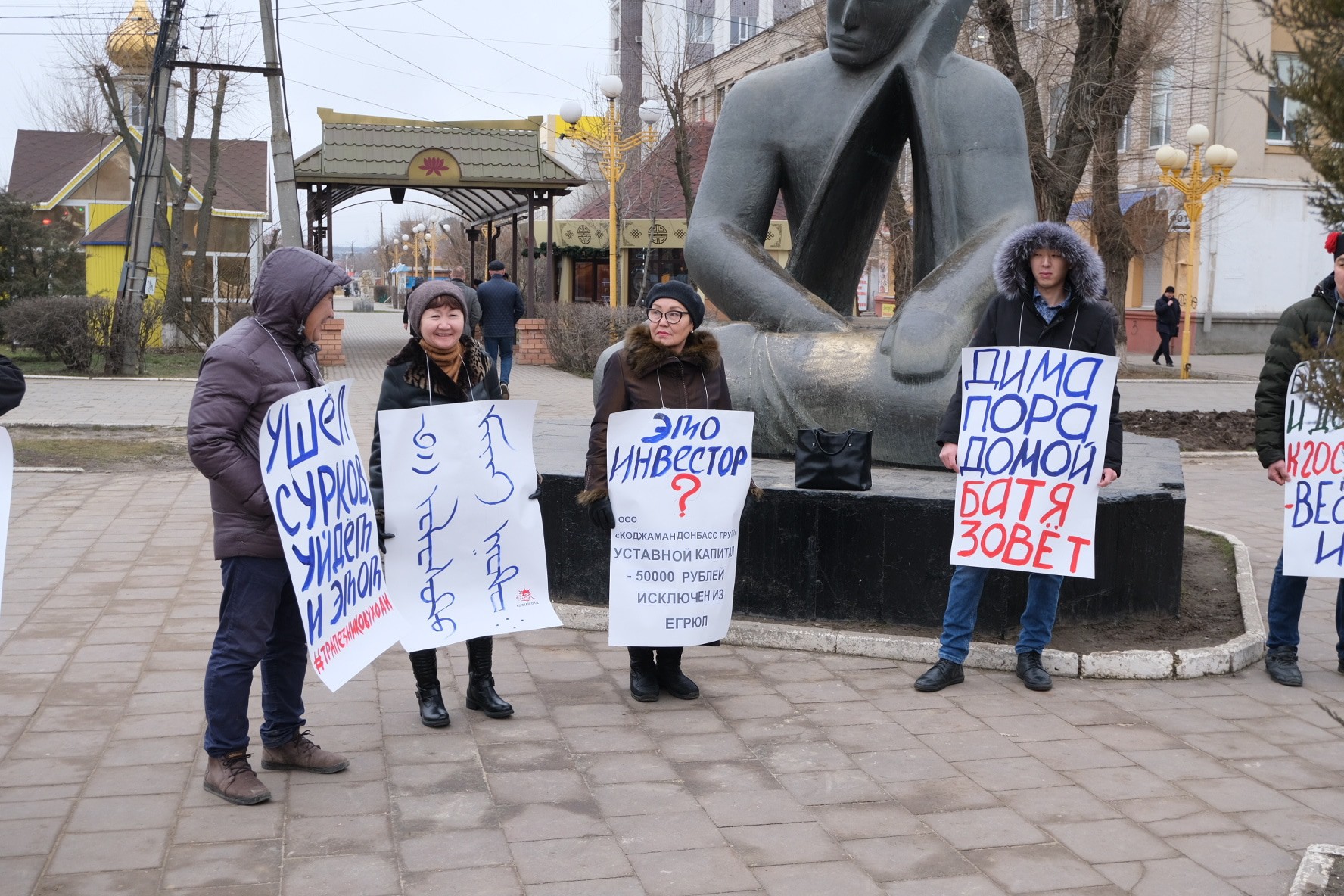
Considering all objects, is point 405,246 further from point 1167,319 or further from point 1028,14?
point 1028,14

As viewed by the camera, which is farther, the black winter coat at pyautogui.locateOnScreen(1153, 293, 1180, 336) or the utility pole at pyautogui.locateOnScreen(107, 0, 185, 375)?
the black winter coat at pyautogui.locateOnScreen(1153, 293, 1180, 336)

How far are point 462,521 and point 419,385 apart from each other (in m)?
0.52

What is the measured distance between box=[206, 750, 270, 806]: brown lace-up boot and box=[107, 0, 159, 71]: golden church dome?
35.5 meters

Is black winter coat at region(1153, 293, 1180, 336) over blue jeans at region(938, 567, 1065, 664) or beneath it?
over

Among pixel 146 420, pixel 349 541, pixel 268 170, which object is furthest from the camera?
pixel 268 170

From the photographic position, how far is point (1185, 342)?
25.0 m

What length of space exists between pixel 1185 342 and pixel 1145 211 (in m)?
7.21

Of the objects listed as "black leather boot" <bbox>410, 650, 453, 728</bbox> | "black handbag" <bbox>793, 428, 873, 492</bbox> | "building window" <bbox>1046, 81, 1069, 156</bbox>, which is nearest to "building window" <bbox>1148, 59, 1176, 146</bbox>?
"building window" <bbox>1046, 81, 1069, 156</bbox>

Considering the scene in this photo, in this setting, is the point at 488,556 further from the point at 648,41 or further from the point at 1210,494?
the point at 648,41

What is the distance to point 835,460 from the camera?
586cm

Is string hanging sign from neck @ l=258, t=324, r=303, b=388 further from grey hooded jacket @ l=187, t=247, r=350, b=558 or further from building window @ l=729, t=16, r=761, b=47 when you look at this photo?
building window @ l=729, t=16, r=761, b=47

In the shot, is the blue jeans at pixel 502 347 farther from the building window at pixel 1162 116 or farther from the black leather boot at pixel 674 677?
the building window at pixel 1162 116

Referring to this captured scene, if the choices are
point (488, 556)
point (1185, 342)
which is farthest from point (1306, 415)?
point (1185, 342)

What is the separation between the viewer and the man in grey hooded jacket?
400 centimetres
